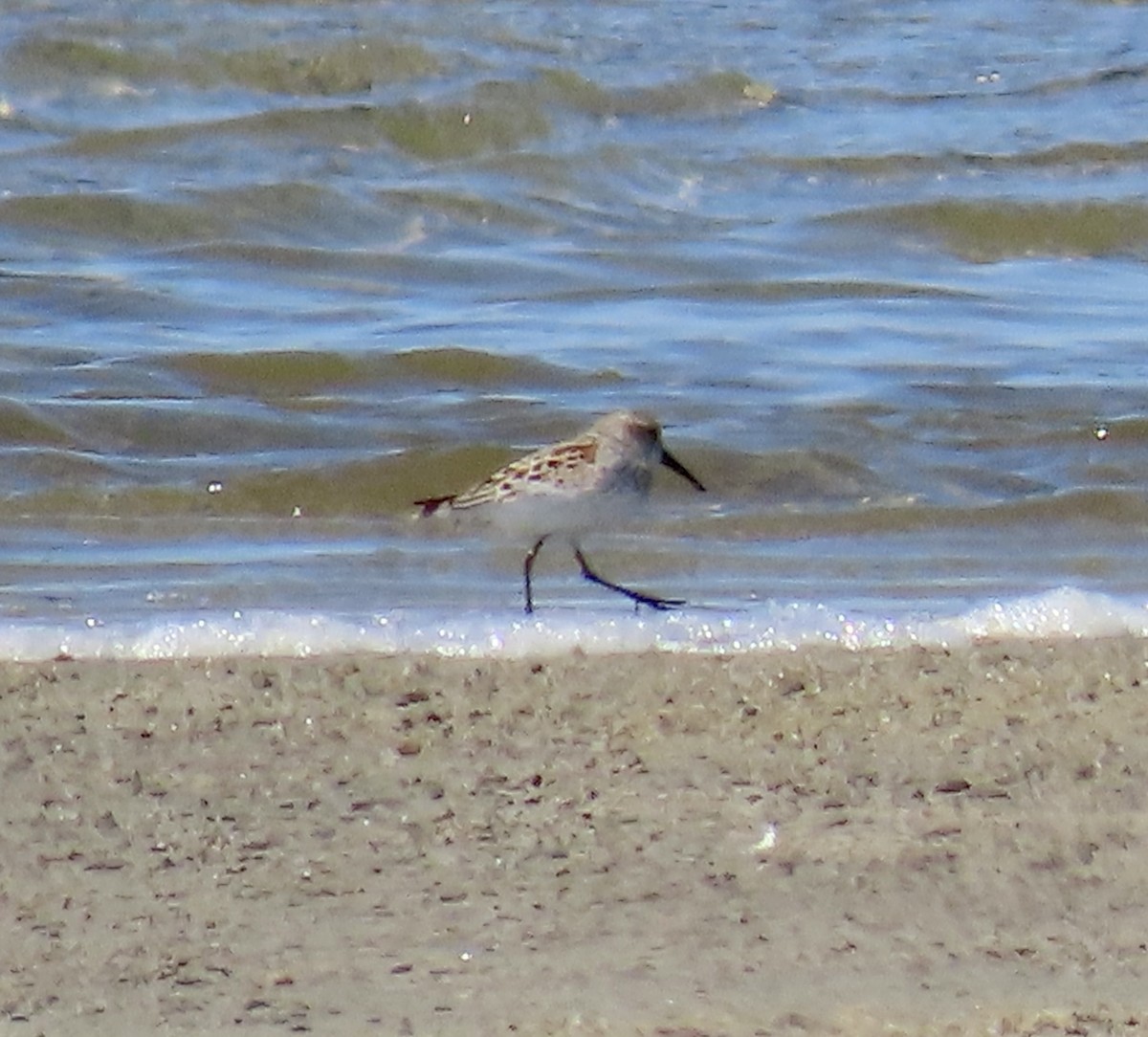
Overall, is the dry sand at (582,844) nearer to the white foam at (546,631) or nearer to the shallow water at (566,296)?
the white foam at (546,631)

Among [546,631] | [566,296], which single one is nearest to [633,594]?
[546,631]

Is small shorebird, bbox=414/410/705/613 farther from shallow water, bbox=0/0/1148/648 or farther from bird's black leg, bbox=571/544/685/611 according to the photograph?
shallow water, bbox=0/0/1148/648

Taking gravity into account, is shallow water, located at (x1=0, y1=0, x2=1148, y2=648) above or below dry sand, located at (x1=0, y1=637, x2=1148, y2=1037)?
below

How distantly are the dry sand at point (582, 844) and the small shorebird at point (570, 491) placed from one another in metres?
0.74

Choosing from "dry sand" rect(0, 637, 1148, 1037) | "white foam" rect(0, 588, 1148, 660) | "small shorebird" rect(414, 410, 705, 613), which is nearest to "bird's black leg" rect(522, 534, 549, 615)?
"small shorebird" rect(414, 410, 705, 613)

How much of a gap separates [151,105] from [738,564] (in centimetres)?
691

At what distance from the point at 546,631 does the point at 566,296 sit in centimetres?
465

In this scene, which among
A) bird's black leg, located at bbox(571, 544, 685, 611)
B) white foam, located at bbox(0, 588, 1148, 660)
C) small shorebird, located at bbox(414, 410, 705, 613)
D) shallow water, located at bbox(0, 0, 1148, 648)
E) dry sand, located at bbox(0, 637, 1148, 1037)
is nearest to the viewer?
dry sand, located at bbox(0, 637, 1148, 1037)

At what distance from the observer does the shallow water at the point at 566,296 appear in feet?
21.2

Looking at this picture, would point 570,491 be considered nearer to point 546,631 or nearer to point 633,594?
point 633,594

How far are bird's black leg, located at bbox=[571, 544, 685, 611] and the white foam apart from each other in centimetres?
24

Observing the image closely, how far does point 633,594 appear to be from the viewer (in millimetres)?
5703

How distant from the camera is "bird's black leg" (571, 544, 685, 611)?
18.4 ft

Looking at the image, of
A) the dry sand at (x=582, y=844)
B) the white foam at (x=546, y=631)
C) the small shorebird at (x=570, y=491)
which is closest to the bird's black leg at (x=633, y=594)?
the small shorebird at (x=570, y=491)
